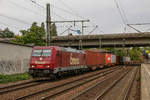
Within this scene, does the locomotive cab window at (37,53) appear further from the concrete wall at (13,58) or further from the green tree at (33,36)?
the green tree at (33,36)

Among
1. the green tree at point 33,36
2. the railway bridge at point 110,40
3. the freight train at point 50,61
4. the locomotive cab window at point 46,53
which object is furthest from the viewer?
the railway bridge at point 110,40

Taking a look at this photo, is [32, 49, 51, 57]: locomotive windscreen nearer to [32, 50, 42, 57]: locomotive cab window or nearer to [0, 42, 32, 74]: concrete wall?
[32, 50, 42, 57]: locomotive cab window

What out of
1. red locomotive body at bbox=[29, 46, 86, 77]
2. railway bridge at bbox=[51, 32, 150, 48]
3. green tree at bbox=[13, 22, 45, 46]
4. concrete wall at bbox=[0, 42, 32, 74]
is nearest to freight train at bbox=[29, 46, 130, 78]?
red locomotive body at bbox=[29, 46, 86, 77]

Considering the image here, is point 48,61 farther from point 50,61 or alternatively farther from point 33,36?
point 33,36

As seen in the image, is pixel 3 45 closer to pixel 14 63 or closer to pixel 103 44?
pixel 14 63

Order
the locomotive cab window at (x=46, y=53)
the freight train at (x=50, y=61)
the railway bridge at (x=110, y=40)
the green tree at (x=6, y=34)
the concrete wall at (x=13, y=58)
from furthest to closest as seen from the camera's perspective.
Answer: the green tree at (x=6, y=34)
the railway bridge at (x=110, y=40)
the concrete wall at (x=13, y=58)
the locomotive cab window at (x=46, y=53)
the freight train at (x=50, y=61)

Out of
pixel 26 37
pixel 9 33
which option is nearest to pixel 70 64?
pixel 26 37

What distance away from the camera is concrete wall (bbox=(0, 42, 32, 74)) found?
65.0 feet

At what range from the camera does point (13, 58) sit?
21.5 m

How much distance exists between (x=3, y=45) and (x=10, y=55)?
1.47 meters

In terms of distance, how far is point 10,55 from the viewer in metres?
21.0

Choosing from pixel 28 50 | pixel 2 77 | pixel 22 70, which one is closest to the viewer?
pixel 2 77

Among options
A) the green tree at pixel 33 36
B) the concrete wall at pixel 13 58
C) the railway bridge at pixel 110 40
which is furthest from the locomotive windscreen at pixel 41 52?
the railway bridge at pixel 110 40

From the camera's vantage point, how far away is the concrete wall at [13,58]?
65.0 feet
